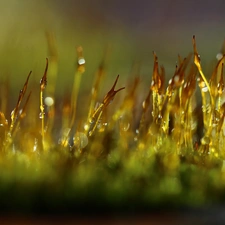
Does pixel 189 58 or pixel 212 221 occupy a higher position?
pixel 189 58

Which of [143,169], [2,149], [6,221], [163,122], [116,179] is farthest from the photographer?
[163,122]

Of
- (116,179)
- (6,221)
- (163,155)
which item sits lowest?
(6,221)

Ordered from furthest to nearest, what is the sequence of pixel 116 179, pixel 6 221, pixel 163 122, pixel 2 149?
pixel 163 122 → pixel 2 149 → pixel 116 179 → pixel 6 221

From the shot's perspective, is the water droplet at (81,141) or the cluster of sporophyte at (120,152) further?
the water droplet at (81,141)

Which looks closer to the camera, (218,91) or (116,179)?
(116,179)

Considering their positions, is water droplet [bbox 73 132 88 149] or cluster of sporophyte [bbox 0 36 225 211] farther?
water droplet [bbox 73 132 88 149]

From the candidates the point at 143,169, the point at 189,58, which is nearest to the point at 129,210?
the point at 143,169

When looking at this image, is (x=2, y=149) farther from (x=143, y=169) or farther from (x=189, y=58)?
(x=189, y=58)
